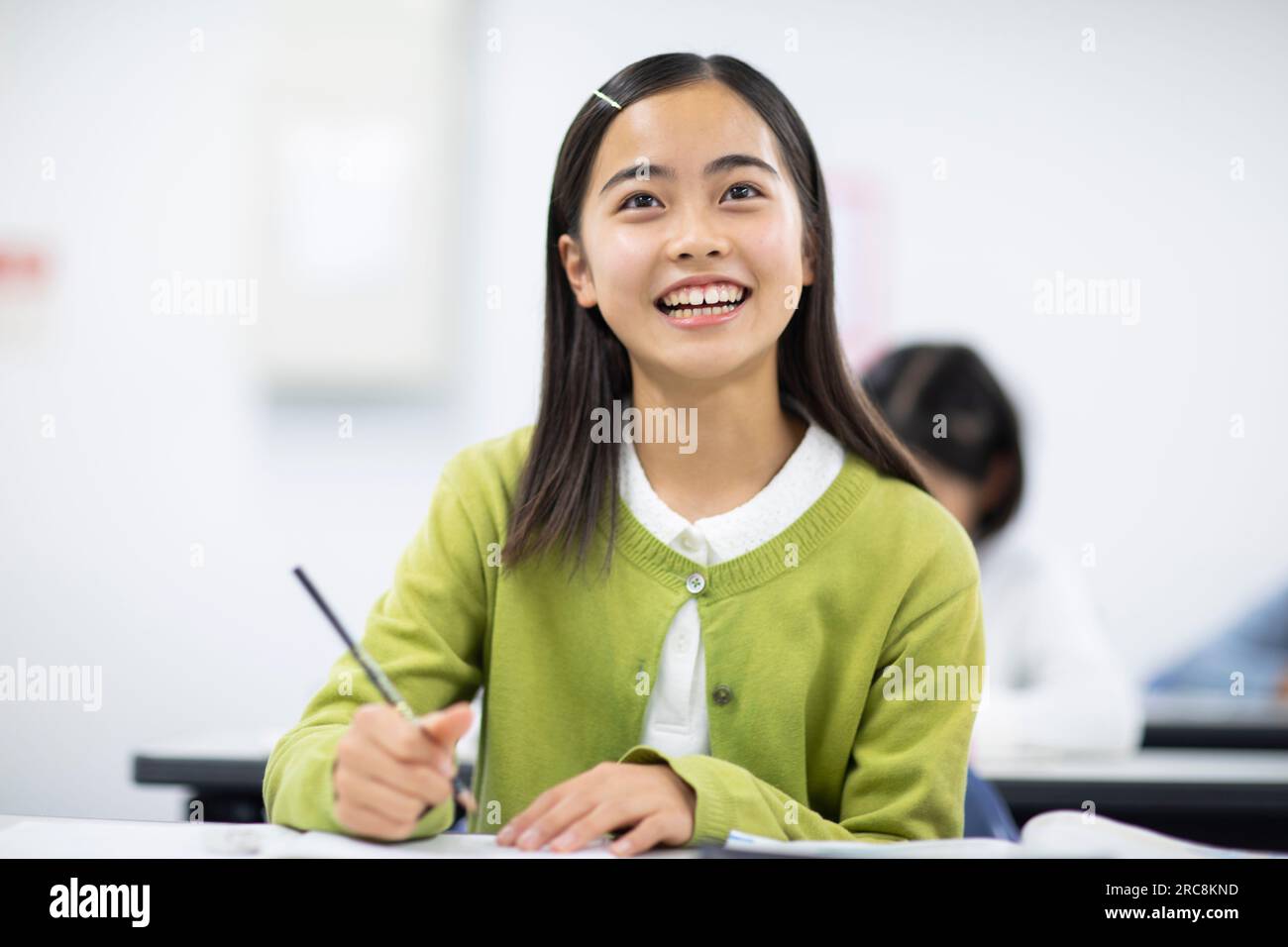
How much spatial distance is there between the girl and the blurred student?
1010mm

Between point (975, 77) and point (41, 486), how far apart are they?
7.73 feet

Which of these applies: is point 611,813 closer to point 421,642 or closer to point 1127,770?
point 421,642

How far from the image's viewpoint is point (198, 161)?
3.06 m

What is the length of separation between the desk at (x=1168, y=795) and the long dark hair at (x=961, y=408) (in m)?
0.55

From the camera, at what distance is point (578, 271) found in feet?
3.64

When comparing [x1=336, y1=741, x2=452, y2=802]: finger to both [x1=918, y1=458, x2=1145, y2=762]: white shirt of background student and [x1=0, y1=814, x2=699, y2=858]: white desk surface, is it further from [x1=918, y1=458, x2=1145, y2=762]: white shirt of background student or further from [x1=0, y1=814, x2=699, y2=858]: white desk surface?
[x1=918, y1=458, x2=1145, y2=762]: white shirt of background student

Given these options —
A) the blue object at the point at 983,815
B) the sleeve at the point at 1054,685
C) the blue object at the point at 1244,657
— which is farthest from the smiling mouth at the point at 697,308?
the blue object at the point at 1244,657

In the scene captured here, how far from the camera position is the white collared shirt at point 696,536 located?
1025 mm

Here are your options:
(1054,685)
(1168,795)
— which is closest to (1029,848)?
(1168,795)

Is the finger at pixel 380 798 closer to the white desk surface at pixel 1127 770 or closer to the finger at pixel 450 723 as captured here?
the finger at pixel 450 723

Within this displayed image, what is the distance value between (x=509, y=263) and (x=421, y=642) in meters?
2.26

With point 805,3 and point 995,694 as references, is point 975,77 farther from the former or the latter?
point 995,694

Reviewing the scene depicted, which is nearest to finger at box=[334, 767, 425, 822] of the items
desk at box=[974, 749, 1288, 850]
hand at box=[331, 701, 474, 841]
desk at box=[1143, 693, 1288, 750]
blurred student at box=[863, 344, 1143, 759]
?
hand at box=[331, 701, 474, 841]
